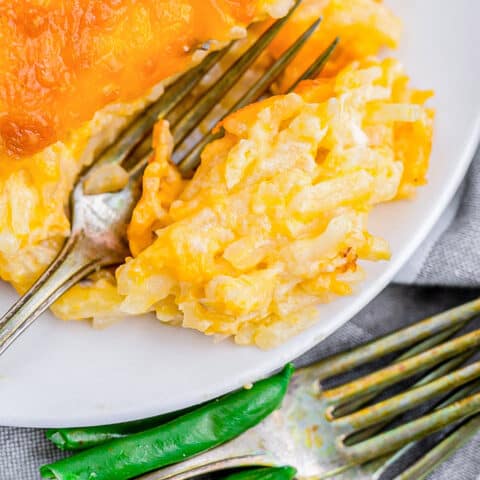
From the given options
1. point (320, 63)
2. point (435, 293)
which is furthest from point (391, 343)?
point (320, 63)

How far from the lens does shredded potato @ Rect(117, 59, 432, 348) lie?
228 cm

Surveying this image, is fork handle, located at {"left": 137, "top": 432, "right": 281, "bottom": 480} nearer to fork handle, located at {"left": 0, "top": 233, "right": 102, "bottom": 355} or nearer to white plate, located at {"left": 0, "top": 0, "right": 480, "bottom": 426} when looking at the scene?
white plate, located at {"left": 0, "top": 0, "right": 480, "bottom": 426}

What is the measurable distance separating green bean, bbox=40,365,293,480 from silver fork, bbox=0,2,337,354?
487 mm

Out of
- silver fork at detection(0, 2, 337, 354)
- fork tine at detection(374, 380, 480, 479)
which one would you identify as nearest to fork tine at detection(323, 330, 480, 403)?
fork tine at detection(374, 380, 480, 479)

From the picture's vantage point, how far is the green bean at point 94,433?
2516 mm

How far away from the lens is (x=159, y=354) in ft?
7.91

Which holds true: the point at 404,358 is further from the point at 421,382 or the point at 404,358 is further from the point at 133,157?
the point at 133,157

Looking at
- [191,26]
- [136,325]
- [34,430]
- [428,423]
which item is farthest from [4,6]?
[428,423]

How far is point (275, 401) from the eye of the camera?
2.53 metres

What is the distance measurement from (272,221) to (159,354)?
48cm

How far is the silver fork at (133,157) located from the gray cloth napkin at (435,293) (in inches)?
24.3

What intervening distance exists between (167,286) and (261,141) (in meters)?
0.46

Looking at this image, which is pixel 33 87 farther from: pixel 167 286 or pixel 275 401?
pixel 275 401

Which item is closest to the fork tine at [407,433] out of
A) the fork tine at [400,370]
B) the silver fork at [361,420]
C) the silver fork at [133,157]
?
the silver fork at [361,420]
